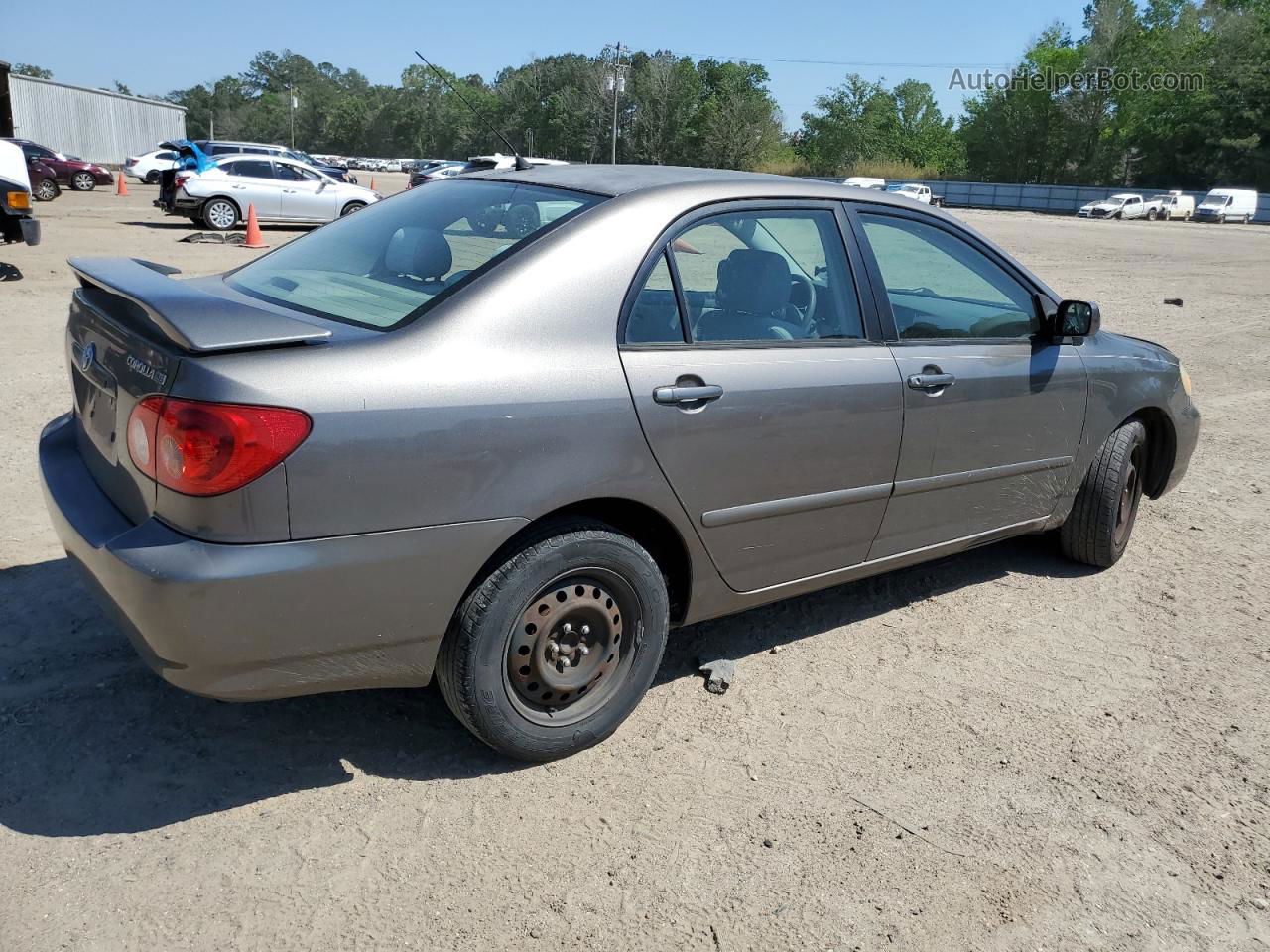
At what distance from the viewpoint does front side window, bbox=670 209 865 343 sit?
131 inches

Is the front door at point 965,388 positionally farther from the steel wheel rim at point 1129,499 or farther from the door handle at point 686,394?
the door handle at point 686,394

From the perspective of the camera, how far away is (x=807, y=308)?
11.8 ft

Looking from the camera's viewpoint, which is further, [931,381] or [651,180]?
[931,381]

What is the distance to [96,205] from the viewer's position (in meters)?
27.0

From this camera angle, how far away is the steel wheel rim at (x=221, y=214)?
2053cm

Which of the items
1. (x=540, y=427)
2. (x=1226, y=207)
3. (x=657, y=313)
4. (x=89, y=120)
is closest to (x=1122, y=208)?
(x=1226, y=207)

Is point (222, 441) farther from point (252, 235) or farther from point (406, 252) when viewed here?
point (252, 235)

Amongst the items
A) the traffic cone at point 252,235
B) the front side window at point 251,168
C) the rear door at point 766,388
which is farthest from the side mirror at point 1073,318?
the front side window at point 251,168

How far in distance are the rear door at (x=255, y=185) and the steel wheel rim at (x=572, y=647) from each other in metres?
20.0

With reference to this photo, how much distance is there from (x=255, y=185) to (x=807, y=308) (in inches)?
783

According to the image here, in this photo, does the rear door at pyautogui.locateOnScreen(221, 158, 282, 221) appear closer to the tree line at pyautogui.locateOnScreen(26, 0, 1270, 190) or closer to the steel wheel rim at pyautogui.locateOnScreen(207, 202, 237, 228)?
the steel wheel rim at pyautogui.locateOnScreen(207, 202, 237, 228)

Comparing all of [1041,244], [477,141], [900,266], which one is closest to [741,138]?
[477,141]

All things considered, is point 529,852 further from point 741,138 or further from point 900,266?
point 741,138

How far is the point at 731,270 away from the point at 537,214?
71cm
